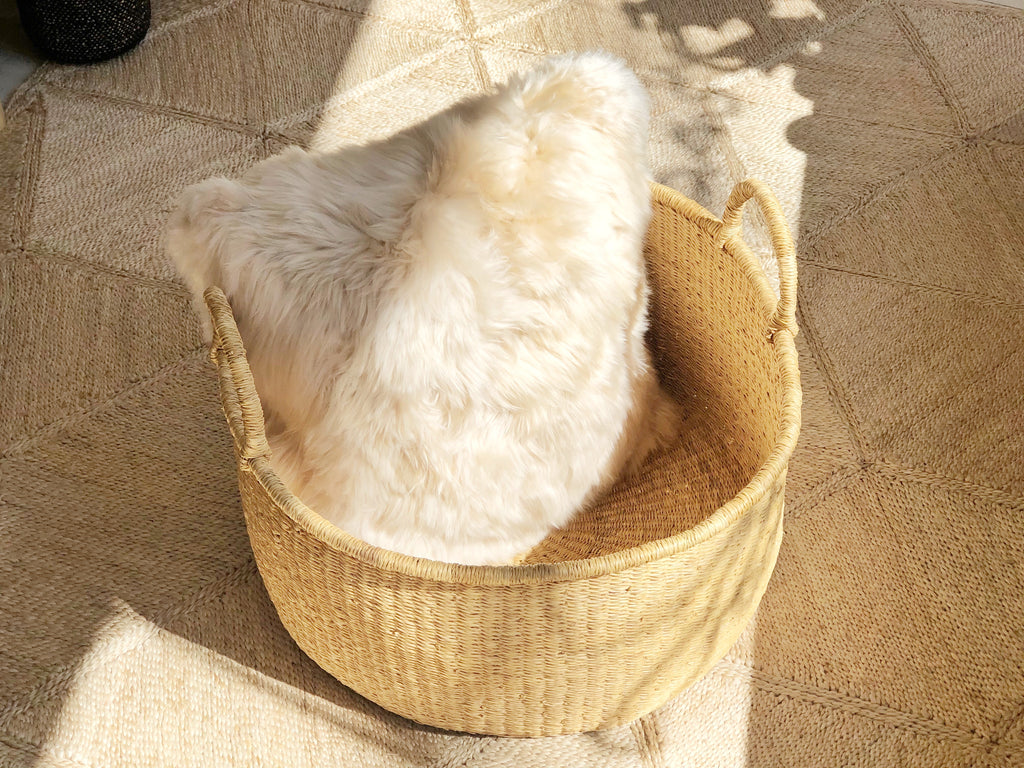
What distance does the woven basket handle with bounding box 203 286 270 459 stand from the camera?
3.11ft

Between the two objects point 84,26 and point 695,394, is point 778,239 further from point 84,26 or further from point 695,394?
point 84,26

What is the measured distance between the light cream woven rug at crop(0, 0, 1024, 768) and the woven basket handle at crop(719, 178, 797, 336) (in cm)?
44

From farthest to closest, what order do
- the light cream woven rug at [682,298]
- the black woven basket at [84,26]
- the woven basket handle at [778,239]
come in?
Result: the black woven basket at [84,26], the light cream woven rug at [682,298], the woven basket handle at [778,239]

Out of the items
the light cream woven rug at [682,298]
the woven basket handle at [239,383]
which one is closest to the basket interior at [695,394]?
the light cream woven rug at [682,298]

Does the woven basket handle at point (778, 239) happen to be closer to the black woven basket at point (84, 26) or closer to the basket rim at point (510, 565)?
the basket rim at point (510, 565)

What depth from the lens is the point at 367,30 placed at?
223cm

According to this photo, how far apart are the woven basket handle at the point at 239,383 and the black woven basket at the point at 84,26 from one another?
137 centimetres

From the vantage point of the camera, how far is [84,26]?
6.66 feet

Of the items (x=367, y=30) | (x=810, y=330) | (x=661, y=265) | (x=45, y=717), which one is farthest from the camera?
(x=367, y=30)

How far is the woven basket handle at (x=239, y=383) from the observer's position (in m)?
0.95

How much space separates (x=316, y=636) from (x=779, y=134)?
147cm

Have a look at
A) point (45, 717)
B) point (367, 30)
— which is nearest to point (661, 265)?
point (45, 717)

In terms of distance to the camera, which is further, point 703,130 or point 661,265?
point 703,130

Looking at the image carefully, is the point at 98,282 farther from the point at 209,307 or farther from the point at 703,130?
the point at 703,130
